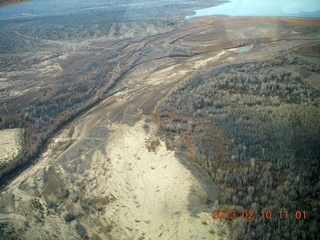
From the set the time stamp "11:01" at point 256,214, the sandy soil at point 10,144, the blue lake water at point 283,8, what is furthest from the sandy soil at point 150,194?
the blue lake water at point 283,8

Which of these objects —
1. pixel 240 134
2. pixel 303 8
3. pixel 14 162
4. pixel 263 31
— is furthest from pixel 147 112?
pixel 303 8

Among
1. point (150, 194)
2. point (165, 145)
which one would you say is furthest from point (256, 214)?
point (165, 145)

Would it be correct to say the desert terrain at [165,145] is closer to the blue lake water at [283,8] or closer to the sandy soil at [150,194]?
the sandy soil at [150,194]

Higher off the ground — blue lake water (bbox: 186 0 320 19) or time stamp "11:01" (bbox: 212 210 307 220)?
blue lake water (bbox: 186 0 320 19)

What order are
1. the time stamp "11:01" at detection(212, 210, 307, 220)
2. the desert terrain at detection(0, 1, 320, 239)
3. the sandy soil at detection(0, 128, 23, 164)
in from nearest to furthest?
1. the time stamp "11:01" at detection(212, 210, 307, 220)
2. the desert terrain at detection(0, 1, 320, 239)
3. the sandy soil at detection(0, 128, 23, 164)

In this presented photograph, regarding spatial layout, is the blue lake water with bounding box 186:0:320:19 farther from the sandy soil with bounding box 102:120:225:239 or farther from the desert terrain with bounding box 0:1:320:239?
the sandy soil with bounding box 102:120:225:239

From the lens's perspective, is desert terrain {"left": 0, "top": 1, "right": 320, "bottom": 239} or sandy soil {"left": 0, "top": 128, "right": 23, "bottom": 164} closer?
desert terrain {"left": 0, "top": 1, "right": 320, "bottom": 239}

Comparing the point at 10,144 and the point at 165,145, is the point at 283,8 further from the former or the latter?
the point at 10,144

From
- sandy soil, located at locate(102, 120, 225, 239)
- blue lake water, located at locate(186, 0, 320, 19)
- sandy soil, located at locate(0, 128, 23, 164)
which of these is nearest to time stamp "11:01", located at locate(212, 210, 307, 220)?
sandy soil, located at locate(102, 120, 225, 239)
